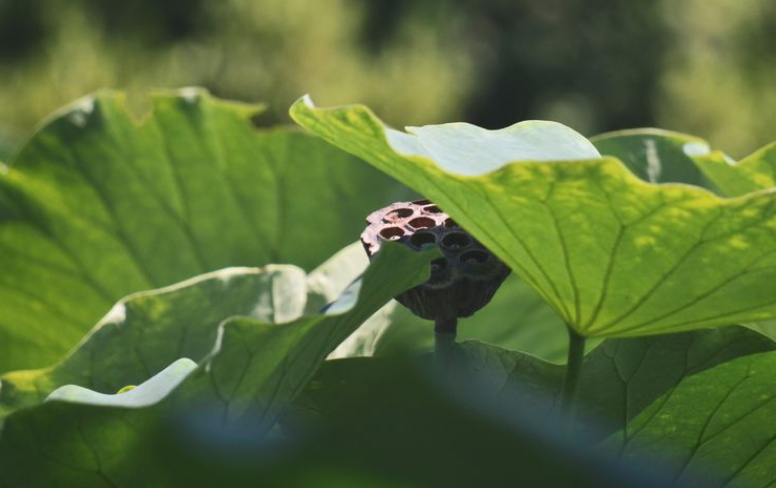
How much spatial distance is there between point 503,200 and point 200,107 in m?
0.41

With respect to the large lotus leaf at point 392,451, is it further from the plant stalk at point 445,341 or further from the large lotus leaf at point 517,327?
the large lotus leaf at point 517,327

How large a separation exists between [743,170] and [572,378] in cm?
15

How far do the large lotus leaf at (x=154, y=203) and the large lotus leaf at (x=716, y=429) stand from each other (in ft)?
1.09

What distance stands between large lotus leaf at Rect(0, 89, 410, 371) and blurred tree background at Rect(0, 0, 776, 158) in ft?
9.32

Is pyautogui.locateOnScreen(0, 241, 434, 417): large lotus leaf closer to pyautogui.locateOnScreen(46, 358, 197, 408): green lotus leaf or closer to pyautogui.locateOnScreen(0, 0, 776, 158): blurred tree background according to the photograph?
pyautogui.locateOnScreen(46, 358, 197, 408): green lotus leaf

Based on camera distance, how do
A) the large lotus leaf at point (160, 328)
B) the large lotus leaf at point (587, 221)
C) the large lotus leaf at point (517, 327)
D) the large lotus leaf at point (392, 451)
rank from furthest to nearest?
the large lotus leaf at point (517, 327) → the large lotus leaf at point (160, 328) → the large lotus leaf at point (587, 221) → the large lotus leaf at point (392, 451)

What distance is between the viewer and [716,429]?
1.24 ft

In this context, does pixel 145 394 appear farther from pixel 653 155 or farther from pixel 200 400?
pixel 653 155

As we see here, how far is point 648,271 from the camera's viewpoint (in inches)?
14.3

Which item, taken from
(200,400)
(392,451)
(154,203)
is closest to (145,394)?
(200,400)

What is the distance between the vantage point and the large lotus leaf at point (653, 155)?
56 cm

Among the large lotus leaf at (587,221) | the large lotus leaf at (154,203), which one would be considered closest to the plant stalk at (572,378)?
the large lotus leaf at (587,221)

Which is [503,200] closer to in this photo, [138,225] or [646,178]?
[646,178]

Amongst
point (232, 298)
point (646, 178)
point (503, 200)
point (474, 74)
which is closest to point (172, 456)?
point (503, 200)
